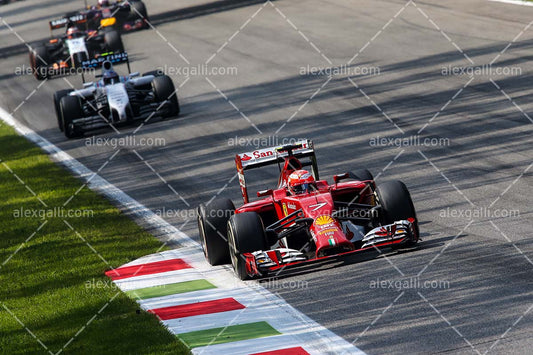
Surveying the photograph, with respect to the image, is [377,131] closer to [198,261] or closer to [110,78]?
[110,78]

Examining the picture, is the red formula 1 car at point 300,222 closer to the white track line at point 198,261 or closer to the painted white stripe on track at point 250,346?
the white track line at point 198,261

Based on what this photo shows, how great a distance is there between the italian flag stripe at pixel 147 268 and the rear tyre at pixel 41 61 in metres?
20.6

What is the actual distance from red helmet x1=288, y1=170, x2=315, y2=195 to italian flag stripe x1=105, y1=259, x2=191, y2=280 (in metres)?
1.87

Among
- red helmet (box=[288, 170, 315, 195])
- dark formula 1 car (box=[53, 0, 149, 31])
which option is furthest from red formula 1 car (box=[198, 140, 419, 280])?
dark formula 1 car (box=[53, 0, 149, 31])

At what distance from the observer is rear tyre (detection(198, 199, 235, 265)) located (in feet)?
41.2

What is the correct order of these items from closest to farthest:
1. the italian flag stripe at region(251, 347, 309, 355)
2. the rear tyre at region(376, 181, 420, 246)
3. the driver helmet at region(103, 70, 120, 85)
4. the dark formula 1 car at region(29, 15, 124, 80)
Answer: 1. the italian flag stripe at region(251, 347, 309, 355)
2. the rear tyre at region(376, 181, 420, 246)
3. the driver helmet at region(103, 70, 120, 85)
4. the dark formula 1 car at region(29, 15, 124, 80)

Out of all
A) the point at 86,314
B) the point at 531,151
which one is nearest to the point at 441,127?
the point at 531,151

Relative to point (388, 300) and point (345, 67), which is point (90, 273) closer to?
point (388, 300)

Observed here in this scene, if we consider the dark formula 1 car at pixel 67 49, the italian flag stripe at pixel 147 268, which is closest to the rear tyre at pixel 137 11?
the dark formula 1 car at pixel 67 49

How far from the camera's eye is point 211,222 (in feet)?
41.2

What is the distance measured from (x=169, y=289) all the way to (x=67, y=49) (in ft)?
72.9

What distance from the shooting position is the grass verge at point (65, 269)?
34.3ft

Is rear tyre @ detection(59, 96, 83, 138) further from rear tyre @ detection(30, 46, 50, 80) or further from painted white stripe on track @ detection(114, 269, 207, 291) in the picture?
painted white stripe on track @ detection(114, 269, 207, 291)

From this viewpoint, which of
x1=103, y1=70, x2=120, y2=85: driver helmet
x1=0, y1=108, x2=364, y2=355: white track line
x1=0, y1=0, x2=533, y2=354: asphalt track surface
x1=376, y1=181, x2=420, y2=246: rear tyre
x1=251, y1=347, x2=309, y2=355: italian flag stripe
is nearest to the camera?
x1=251, y1=347, x2=309, y2=355: italian flag stripe
